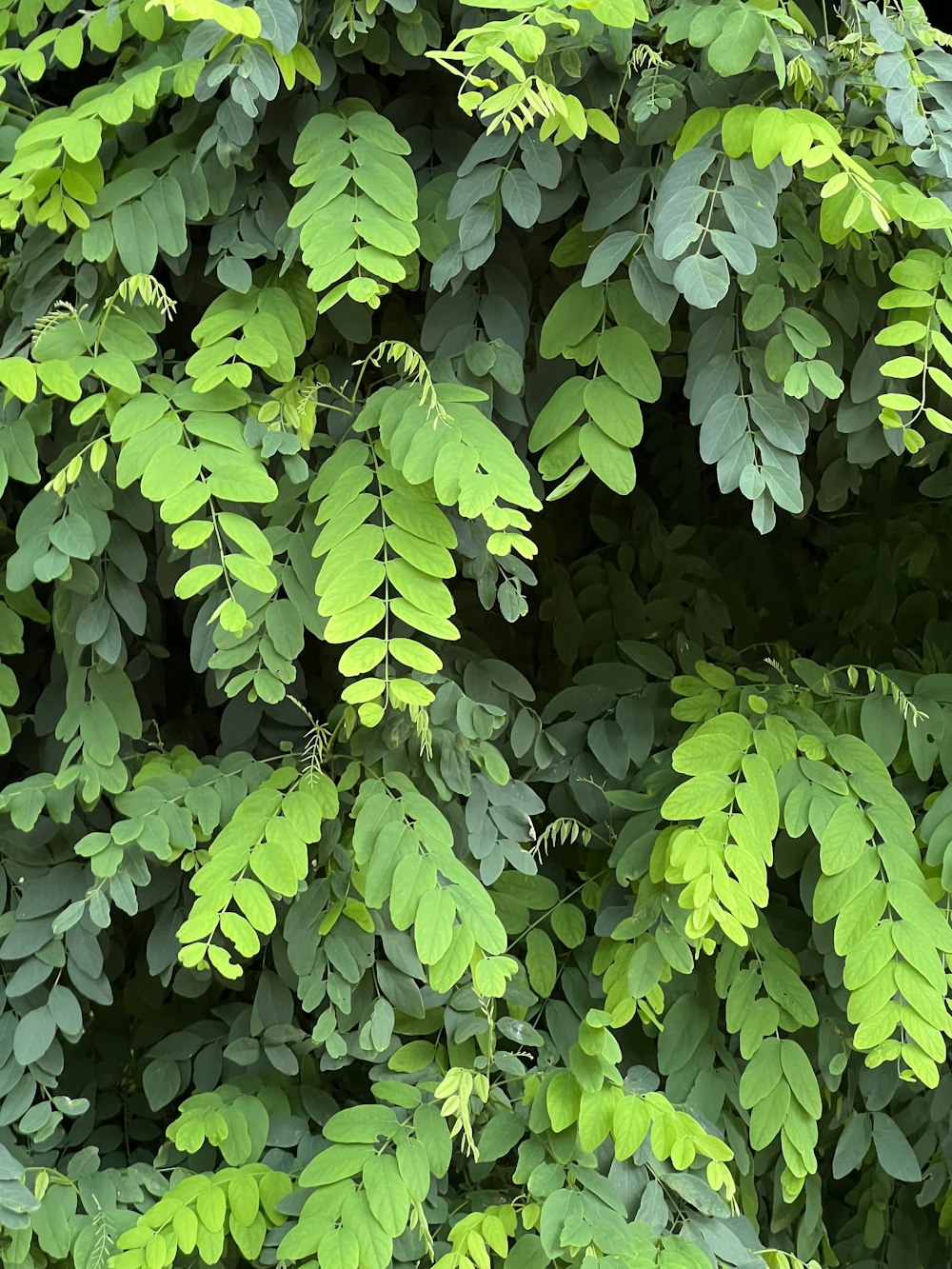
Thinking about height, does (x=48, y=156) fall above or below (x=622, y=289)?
above

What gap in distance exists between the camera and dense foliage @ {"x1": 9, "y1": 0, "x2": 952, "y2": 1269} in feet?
3.79

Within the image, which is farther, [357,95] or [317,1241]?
[357,95]

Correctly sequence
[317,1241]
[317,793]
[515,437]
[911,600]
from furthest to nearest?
[911,600] → [515,437] → [317,793] → [317,1241]

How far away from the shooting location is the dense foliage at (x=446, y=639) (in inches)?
45.4

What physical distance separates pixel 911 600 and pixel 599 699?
554 mm

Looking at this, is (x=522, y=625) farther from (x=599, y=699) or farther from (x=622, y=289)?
(x=622, y=289)

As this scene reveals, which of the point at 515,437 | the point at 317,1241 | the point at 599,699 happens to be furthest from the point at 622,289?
the point at 317,1241

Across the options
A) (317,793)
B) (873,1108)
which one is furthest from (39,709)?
(873,1108)

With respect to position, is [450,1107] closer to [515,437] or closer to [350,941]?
[350,941]

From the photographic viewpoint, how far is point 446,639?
1248 millimetres

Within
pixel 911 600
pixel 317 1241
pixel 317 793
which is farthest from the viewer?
pixel 911 600

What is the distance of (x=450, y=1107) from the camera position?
1.21 metres

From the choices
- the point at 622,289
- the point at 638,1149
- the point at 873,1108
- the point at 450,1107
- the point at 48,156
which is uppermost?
the point at 48,156

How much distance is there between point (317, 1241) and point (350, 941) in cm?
29
